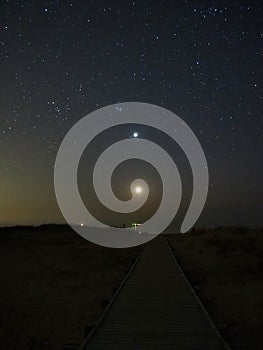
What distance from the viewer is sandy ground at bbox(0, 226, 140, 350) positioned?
11.7 metres

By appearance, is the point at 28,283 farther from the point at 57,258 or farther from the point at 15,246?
the point at 15,246

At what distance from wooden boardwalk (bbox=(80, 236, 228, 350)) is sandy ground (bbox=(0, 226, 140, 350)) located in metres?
0.60

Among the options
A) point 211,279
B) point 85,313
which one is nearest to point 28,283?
point 85,313

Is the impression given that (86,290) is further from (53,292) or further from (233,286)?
(233,286)

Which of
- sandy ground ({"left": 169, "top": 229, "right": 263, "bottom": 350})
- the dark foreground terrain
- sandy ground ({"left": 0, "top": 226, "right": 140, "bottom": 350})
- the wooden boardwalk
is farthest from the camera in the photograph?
sandy ground ({"left": 0, "top": 226, "right": 140, "bottom": 350})

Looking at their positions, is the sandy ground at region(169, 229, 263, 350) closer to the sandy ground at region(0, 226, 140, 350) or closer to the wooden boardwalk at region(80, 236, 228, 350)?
the wooden boardwalk at region(80, 236, 228, 350)

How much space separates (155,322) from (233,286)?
8461 millimetres

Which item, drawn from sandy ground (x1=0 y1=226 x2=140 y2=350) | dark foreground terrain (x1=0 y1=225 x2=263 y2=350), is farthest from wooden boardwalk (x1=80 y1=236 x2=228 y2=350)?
sandy ground (x1=0 y1=226 x2=140 y2=350)

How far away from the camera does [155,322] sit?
10.6m

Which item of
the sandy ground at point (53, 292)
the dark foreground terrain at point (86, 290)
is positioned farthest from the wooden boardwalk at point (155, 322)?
the sandy ground at point (53, 292)

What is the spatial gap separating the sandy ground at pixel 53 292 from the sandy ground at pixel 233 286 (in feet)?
11.1

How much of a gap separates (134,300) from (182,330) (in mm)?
3681

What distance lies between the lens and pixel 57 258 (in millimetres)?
29609

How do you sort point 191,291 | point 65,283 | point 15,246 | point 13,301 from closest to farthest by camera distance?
1. point 191,291
2. point 13,301
3. point 65,283
4. point 15,246
